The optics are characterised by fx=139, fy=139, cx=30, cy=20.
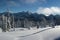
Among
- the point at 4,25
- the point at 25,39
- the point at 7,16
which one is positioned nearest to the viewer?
the point at 25,39

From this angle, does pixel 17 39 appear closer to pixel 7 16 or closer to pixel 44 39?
pixel 44 39

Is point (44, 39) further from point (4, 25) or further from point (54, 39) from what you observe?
point (4, 25)

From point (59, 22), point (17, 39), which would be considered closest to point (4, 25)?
point (59, 22)

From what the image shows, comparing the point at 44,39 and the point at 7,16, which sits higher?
the point at 7,16

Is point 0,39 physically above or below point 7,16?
below

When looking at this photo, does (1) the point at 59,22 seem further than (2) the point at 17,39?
Yes

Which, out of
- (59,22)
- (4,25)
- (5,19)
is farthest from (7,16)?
(59,22)

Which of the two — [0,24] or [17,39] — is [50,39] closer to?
[17,39]

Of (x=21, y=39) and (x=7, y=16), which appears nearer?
(x=21, y=39)

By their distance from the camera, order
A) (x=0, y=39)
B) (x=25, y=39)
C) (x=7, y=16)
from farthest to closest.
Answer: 1. (x=7, y=16)
2. (x=25, y=39)
3. (x=0, y=39)

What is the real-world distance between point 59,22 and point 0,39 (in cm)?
1747

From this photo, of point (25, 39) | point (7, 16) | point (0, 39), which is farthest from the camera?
point (7, 16)

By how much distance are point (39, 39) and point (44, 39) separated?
47 cm

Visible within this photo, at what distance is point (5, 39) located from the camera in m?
11.1
